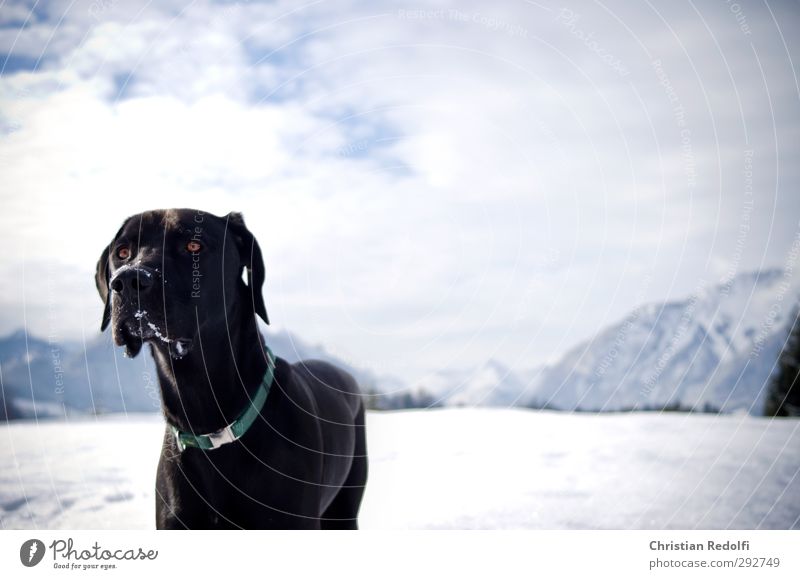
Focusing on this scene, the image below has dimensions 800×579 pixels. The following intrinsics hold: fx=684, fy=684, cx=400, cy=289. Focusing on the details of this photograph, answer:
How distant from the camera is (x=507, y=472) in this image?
5.43 m

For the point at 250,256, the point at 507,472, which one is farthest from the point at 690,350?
the point at 250,256

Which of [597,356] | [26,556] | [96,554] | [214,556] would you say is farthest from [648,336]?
[26,556]

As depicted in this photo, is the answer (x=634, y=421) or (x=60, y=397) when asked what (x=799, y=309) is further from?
(x=60, y=397)

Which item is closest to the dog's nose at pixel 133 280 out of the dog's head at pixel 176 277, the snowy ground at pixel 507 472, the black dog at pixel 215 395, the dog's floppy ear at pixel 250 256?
the dog's head at pixel 176 277

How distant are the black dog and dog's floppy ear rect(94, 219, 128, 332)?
0.01m

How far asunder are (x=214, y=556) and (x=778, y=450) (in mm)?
4393

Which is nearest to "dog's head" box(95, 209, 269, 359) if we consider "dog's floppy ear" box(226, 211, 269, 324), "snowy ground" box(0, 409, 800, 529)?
"dog's floppy ear" box(226, 211, 269, 324)

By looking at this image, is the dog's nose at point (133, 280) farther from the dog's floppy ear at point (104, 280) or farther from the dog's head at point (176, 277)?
the dog's floppy ear at point (104, 280)

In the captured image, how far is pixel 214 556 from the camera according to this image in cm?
382

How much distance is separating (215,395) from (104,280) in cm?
89

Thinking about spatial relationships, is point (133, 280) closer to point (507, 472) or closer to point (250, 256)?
point (250, 256)

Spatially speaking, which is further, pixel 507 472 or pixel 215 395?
pixel 507 472

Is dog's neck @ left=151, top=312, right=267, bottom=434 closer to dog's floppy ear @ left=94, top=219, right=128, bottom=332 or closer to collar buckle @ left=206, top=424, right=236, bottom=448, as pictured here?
collar buckle @ left=206, top=424, right=236, bottom=448

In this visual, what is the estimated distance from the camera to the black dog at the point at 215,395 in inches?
130
